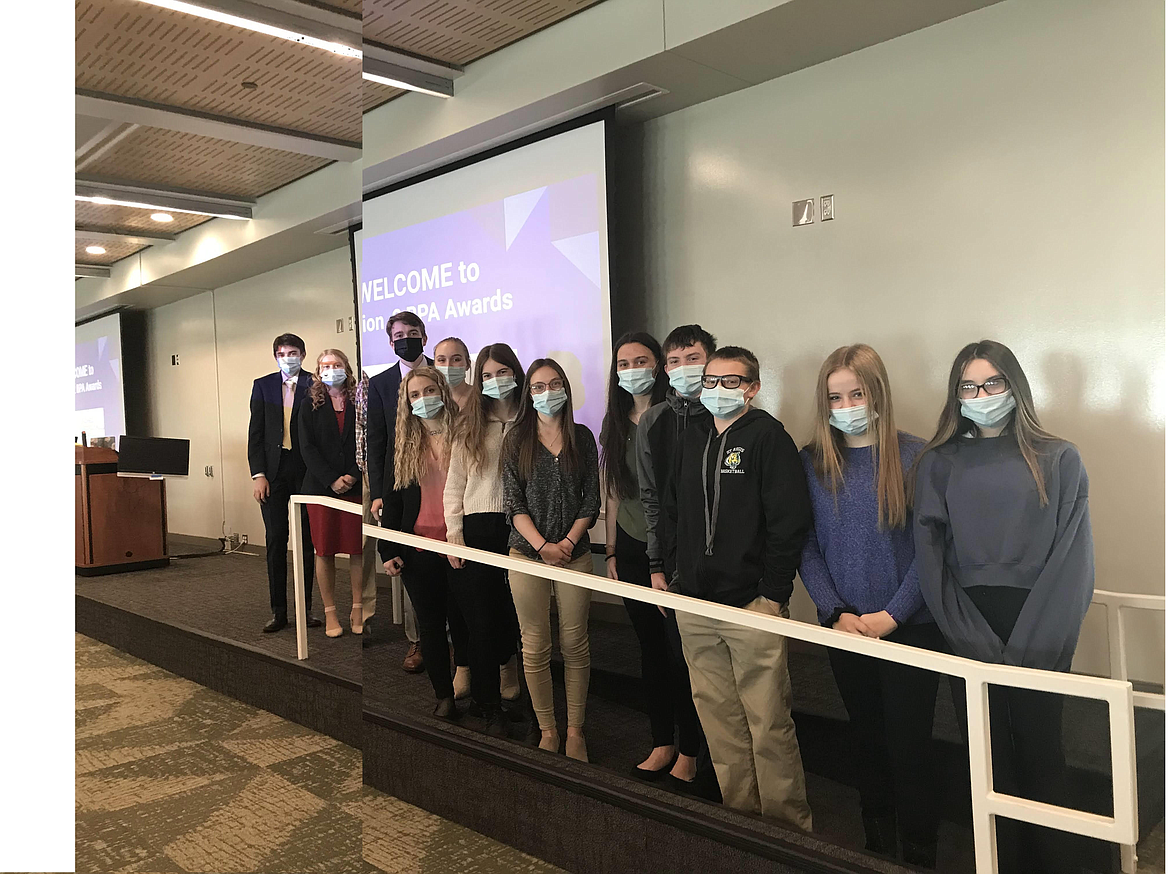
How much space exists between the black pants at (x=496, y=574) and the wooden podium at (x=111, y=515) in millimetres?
920

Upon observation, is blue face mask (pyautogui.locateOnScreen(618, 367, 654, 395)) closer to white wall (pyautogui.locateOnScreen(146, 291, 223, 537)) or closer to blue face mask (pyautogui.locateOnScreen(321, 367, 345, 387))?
blue face mask (pyautogui.locateOnScreen(321, 367, 345, 387))

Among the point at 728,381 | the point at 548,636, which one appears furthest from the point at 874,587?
the point at 548,636

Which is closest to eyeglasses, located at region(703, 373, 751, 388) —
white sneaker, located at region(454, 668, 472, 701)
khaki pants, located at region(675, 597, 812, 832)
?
khaki pants, located at region(675, 597, 812, 832)

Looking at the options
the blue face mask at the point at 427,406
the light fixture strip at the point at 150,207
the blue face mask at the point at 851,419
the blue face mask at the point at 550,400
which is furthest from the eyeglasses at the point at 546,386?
the light fixture strip at the point at 150,207

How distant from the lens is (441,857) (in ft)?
6.79

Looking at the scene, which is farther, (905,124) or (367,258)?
(367,258)

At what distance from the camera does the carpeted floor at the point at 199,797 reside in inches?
33.6

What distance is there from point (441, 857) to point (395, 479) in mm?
979

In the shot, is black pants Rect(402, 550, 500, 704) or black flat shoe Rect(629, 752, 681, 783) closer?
black flat shoe Rect(629, 752, 681, 783)

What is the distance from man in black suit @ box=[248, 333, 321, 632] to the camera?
4.02 feet

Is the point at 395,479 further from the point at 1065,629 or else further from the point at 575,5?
the point at 1065,629

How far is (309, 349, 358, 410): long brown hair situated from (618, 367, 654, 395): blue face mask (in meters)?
0.57

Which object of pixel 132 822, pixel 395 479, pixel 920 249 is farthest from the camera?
pixel 395 479
